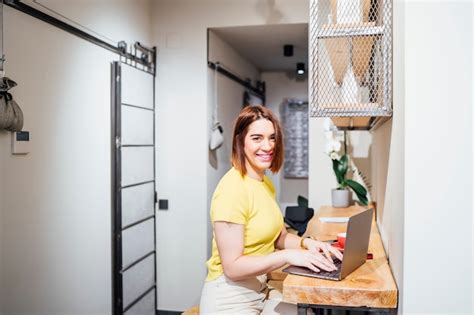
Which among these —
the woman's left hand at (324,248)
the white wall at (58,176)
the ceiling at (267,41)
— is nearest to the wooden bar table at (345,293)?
the woman's left hand at (324,248)

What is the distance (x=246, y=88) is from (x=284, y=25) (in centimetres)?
180

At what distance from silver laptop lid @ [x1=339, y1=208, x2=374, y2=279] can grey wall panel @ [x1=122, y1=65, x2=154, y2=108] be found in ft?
6.55

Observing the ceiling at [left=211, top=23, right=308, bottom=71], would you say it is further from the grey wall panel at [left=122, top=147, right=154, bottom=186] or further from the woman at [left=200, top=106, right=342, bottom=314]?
the woman at [left=200, top=106, right=342, bottom=314]

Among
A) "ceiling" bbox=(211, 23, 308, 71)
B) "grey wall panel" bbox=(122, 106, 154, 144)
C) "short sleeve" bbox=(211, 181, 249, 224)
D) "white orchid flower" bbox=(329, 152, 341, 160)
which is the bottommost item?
"short sleeve" bbox=(211, 181, 249, 224)

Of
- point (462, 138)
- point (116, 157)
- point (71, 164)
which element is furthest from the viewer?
point (116, 157)

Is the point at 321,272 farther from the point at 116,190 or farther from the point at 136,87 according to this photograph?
the point at 136,87

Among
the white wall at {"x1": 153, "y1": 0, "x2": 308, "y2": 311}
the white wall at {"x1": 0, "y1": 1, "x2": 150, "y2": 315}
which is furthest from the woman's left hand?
the white wall at {"x1": 153, "y1": 0, "x2": 308, "y2": 311}

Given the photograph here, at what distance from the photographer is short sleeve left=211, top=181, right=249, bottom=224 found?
1.48m

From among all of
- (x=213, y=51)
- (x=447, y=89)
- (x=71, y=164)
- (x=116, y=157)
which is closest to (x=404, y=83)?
(x=447, y=89)

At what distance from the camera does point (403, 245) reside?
3.84ft

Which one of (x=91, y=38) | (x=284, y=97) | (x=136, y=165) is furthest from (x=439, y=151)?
(x=284, y=97)

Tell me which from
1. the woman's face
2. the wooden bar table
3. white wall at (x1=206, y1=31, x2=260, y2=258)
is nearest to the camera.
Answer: the wooden bar table

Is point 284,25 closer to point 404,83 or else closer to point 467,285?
point 404,83

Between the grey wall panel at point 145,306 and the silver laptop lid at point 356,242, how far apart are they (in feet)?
6.73
